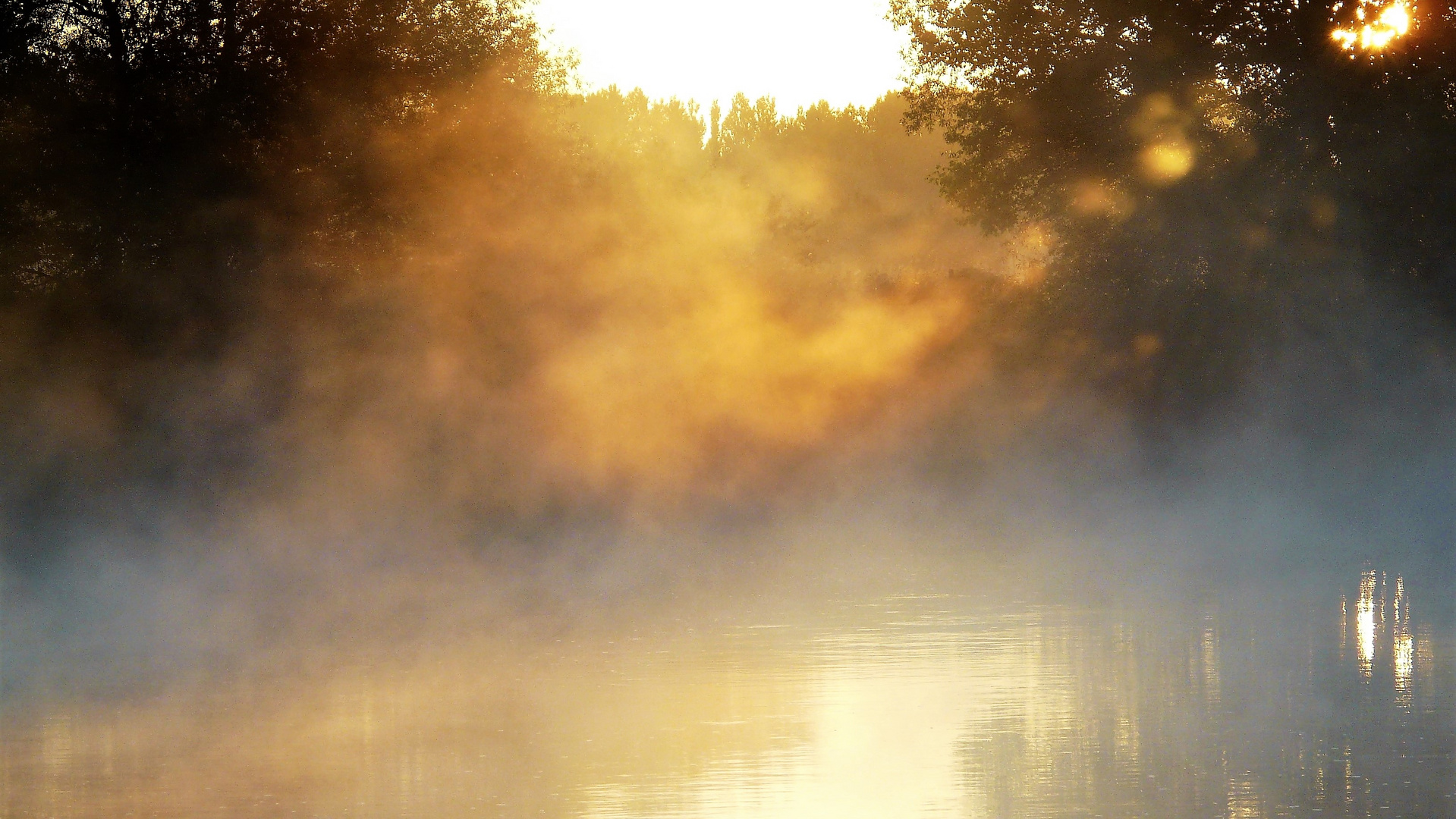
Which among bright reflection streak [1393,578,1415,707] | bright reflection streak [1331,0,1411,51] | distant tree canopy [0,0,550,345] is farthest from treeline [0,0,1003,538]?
bright reflection streak [1393,578,1415,707]

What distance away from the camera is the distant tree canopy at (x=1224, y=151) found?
2814cm

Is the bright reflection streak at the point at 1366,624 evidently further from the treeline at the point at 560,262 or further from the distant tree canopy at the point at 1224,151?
the distant tree canopy at the point at 1224,151

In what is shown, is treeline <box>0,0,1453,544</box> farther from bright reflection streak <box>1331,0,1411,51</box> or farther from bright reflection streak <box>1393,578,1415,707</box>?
bright reflection streak <box>1393,578,1415,707</box>

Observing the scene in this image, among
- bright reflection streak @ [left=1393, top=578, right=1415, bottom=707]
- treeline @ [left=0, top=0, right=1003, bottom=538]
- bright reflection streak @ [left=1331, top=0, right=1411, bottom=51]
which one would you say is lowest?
bright reflection streak @ [left=1393, top=578, right=1415, bottom=707]

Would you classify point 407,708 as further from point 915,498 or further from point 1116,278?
point 1116,278

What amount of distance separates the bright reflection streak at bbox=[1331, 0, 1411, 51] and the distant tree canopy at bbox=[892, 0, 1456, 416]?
44mm

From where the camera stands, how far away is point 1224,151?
93.8 ft

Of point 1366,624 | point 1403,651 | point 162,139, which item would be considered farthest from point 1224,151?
point 1403,651

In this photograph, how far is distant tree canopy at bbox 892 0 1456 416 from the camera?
28.1m

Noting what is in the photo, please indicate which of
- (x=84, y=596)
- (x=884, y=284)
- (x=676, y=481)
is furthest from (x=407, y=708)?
(x=884, y=284)

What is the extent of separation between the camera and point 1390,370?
28.8 metres

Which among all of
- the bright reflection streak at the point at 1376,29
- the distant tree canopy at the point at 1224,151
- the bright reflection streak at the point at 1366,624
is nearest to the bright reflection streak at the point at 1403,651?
the bright reflection streak at the point at 1366,624

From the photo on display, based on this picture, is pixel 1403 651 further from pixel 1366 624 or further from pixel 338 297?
pixel 338 297

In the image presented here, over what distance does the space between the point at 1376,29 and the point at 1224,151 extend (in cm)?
306
